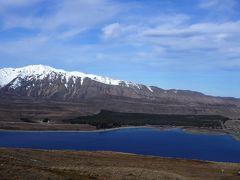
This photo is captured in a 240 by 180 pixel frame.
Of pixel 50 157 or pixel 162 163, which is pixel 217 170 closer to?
pixel 162 163

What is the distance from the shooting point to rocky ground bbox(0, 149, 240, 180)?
30125 mm

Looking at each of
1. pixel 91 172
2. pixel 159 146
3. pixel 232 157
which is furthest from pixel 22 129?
pixel 91 172

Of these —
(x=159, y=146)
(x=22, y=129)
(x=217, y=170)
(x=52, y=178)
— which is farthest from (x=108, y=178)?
(x=22, y=129)

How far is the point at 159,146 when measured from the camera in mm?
142375

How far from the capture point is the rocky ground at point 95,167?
98.8 feet

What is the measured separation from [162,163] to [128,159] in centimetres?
392

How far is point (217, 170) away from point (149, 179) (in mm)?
15965

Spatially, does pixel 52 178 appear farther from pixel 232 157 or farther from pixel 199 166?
pixel 232 157

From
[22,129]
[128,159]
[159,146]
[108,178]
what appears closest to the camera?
[108,178]

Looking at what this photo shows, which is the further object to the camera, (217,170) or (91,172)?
(217,170)

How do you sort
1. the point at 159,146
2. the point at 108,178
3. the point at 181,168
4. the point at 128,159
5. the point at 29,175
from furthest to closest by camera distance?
the point at 159,146 → the point at 128,159 → the point at 181,168 → the point at 108,178 → the point at 29,175

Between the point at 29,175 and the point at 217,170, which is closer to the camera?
the point at 29,175

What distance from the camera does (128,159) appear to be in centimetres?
5344

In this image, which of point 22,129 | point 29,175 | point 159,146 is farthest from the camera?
point 22,129
